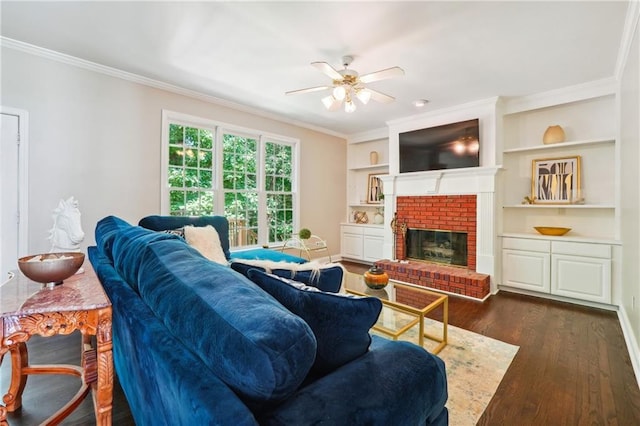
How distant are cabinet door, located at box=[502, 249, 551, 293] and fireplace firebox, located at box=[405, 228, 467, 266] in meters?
0.53

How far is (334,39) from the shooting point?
2590mm

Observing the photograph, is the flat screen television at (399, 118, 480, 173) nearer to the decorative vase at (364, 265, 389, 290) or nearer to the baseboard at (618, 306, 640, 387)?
the baseboard at (618, 306, 640, 387)

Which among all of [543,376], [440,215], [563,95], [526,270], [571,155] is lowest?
[543,376]

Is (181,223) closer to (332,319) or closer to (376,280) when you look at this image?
(376,280)

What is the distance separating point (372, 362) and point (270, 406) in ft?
1.24

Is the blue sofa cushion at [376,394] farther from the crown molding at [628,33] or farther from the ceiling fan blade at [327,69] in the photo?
the crown molding at [628,33]

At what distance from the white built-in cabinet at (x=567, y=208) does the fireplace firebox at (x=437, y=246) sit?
0.55m

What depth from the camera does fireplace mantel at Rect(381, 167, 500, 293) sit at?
3.95 m

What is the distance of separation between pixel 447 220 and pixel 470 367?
262 centimetres

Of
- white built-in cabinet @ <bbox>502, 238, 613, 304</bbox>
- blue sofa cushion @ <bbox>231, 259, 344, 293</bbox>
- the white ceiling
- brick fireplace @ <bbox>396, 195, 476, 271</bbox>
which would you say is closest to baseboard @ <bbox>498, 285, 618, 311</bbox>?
white built-in cabinet @ <bbox>502, 238, 613, 304</bbox>

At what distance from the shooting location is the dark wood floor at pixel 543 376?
1657 millimetres

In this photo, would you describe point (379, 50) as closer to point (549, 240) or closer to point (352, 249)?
point (549, 240)

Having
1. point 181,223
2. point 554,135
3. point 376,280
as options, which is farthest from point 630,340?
point 181,223

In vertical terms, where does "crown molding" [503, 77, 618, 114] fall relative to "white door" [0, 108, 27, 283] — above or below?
above
